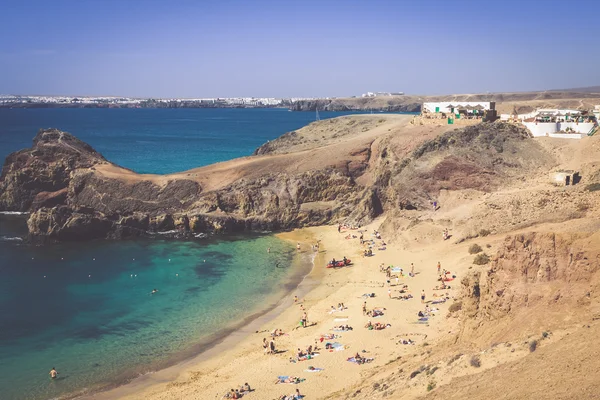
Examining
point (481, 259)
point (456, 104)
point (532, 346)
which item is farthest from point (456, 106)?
point (532, 346)

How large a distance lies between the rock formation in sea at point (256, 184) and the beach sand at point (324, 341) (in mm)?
9559

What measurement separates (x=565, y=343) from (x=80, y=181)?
52.3 metres

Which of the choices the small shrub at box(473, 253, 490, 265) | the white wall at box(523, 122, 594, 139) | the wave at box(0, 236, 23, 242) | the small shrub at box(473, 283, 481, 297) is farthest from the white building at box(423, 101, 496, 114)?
the wave at box(0, 236, 23, 242)

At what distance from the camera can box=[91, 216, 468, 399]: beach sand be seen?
2325 centimetres

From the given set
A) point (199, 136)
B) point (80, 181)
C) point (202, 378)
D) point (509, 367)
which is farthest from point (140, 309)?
point (199, 136)

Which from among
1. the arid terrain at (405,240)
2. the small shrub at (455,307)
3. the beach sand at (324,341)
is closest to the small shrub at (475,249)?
the arid terrain at (405,240)

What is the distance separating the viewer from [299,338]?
28.2 m

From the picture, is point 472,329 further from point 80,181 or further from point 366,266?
point 80,181

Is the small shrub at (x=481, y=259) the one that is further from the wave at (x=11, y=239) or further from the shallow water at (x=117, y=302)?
the wave at (x=11, y=239)

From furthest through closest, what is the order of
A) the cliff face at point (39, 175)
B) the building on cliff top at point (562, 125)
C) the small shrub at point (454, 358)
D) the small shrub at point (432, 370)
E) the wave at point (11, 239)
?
the cliff face at point (39, 175) < the wave at point (11, 239) < the building on cliff top at point (562, 125) < the small shrub at point (454, 358) < the small shrub at point (432, 370)

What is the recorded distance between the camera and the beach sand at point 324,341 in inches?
915

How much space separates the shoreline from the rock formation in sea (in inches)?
489

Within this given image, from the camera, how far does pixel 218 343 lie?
28469 mm

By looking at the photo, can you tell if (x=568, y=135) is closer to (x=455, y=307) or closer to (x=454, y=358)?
(x=455, y=307)
